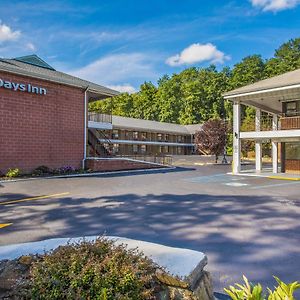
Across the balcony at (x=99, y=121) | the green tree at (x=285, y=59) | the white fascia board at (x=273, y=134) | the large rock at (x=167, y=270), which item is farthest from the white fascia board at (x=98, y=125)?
the green tree at (x=285, y=59)

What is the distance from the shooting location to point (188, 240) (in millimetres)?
5496

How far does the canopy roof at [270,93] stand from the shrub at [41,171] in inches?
496

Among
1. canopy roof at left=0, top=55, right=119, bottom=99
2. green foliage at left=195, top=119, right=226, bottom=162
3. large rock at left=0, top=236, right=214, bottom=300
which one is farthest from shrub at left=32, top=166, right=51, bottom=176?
green foliage at left=195, top=119, right=226, bottom=162

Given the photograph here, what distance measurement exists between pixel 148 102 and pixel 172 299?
75.5m

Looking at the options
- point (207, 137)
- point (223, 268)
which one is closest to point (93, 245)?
point (223, 268)

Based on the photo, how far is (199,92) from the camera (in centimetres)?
6794

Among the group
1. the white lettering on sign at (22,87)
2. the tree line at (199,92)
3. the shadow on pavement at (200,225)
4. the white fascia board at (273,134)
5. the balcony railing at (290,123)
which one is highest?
the tree line at (199,92)

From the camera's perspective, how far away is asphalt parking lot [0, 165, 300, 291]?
455 centimetres

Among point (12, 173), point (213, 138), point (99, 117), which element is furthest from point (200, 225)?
point (213, 138)

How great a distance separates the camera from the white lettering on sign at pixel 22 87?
53.2ft

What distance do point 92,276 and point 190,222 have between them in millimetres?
4483

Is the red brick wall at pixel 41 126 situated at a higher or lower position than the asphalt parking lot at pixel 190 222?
higher

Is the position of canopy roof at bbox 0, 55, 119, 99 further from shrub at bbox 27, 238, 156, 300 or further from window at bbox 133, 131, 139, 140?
window at bbox 133, 131, 139, 140

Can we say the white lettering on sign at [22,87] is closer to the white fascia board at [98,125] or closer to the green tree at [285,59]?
the white fascia board at [98,125]
